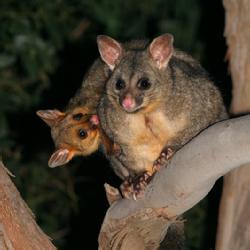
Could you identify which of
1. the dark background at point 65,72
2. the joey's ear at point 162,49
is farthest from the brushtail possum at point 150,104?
the dark background at point 65,72

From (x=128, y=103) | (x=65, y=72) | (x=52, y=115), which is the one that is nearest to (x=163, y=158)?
(x=128, y=103)

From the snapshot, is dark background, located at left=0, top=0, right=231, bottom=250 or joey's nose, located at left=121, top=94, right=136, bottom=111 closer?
joey's nose, located at left=121, top=94, right=136, bottom=111

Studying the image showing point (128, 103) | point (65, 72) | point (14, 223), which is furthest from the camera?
point (65, 72)

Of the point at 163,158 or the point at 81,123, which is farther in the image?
the point at 81,123

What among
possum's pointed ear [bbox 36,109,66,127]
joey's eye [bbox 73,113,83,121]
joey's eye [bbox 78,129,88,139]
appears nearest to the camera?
joey's eye [bbox 78,129,88,139]

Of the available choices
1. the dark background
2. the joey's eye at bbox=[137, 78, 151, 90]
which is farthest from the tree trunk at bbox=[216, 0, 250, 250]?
the dark background

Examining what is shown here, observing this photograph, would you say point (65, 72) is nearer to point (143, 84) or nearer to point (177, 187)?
point (143, 84)

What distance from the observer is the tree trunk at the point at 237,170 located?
547 centimetres

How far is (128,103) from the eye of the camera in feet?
15.1

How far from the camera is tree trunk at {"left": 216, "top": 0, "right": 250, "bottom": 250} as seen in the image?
5.47 metres

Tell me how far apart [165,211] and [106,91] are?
0.87 metres

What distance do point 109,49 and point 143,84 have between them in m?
0.36

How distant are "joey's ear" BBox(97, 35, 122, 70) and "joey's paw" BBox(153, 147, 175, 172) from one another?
65 cm

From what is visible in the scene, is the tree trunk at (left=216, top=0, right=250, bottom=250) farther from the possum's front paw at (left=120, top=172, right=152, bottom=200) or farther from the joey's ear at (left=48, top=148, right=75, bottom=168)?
the joey's ear at (left=48, top=148, right=75, bottom=168)
